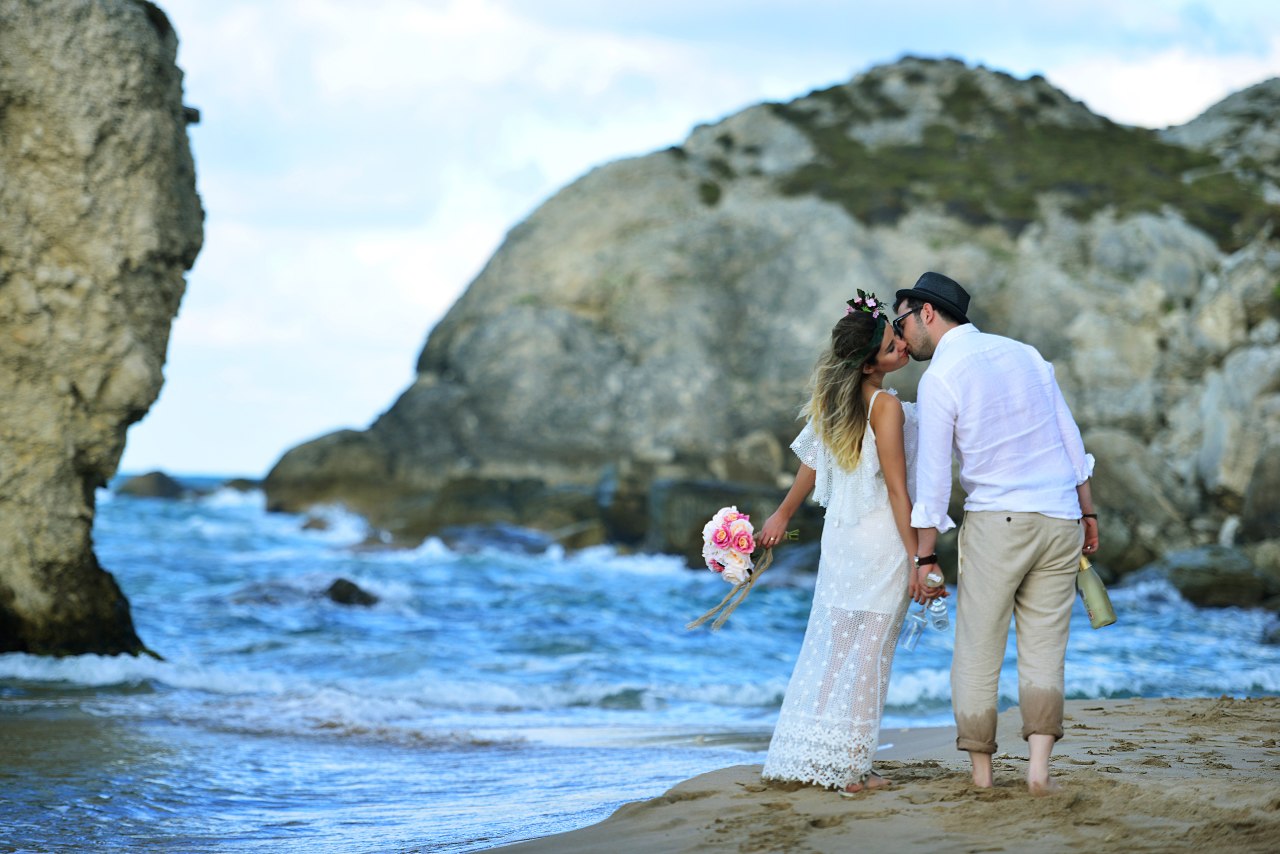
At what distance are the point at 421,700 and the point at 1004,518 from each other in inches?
264

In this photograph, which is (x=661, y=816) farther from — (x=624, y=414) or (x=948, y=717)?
(x=624, y=414)

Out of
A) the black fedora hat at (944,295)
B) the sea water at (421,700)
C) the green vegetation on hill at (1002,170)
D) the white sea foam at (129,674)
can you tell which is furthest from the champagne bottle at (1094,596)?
the green vegetation on hill at (1002,170)

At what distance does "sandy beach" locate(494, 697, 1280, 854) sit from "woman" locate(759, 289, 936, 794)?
161 mm

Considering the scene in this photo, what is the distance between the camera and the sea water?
5.91 meters

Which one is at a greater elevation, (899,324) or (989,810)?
(899,324)

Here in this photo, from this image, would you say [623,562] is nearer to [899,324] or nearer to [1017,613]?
[899,324]

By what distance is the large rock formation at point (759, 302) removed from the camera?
32344 millimetres

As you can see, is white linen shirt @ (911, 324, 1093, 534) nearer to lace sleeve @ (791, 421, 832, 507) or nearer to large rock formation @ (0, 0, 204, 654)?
lace sleeve @ (791, 421, 832, 507)

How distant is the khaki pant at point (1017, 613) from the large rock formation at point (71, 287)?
7.69m

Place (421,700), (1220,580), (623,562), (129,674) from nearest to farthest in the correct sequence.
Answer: (129,674) → (421,700) → (1220,580) → (623,562)

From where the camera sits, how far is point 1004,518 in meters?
4.51

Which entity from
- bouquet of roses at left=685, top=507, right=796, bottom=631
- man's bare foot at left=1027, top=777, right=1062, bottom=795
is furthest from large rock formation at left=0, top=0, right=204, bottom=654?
man's bare foot at left=1027, top=777, right=1062, bottom=795

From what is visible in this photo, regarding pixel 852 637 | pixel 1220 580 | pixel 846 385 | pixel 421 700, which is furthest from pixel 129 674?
pixel 1220 580

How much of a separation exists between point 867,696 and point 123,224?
25.5 ft
